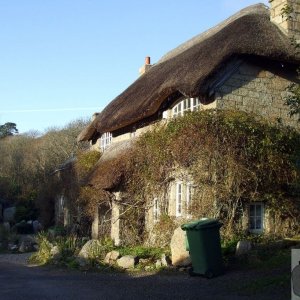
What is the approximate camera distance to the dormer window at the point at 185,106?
15383mm

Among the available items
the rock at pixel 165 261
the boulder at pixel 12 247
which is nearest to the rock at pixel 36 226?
the boulder at pixel 12 247

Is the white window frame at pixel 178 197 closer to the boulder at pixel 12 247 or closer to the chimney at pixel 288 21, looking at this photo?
→ the chimney at pixel 288 21

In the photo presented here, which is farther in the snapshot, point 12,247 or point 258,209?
point 12,247

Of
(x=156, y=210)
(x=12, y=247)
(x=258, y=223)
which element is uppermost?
(x=156, y=210)

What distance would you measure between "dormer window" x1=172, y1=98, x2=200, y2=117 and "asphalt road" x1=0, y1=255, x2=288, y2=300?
5.97 meters

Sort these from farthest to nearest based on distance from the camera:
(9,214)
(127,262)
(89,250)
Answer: (9,214)
(89,250)
(127,262)

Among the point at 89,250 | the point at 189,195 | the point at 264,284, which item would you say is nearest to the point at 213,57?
the point at 189,195

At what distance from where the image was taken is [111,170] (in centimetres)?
1697

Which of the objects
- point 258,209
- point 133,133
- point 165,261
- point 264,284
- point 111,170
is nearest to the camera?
point 264,284

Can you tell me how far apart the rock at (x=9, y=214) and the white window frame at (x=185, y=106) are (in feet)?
61.5

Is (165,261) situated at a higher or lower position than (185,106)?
lower

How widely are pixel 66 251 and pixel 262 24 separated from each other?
31.3ft

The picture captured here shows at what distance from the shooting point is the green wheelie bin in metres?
10.5

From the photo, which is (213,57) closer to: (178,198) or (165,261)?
(178,198)
